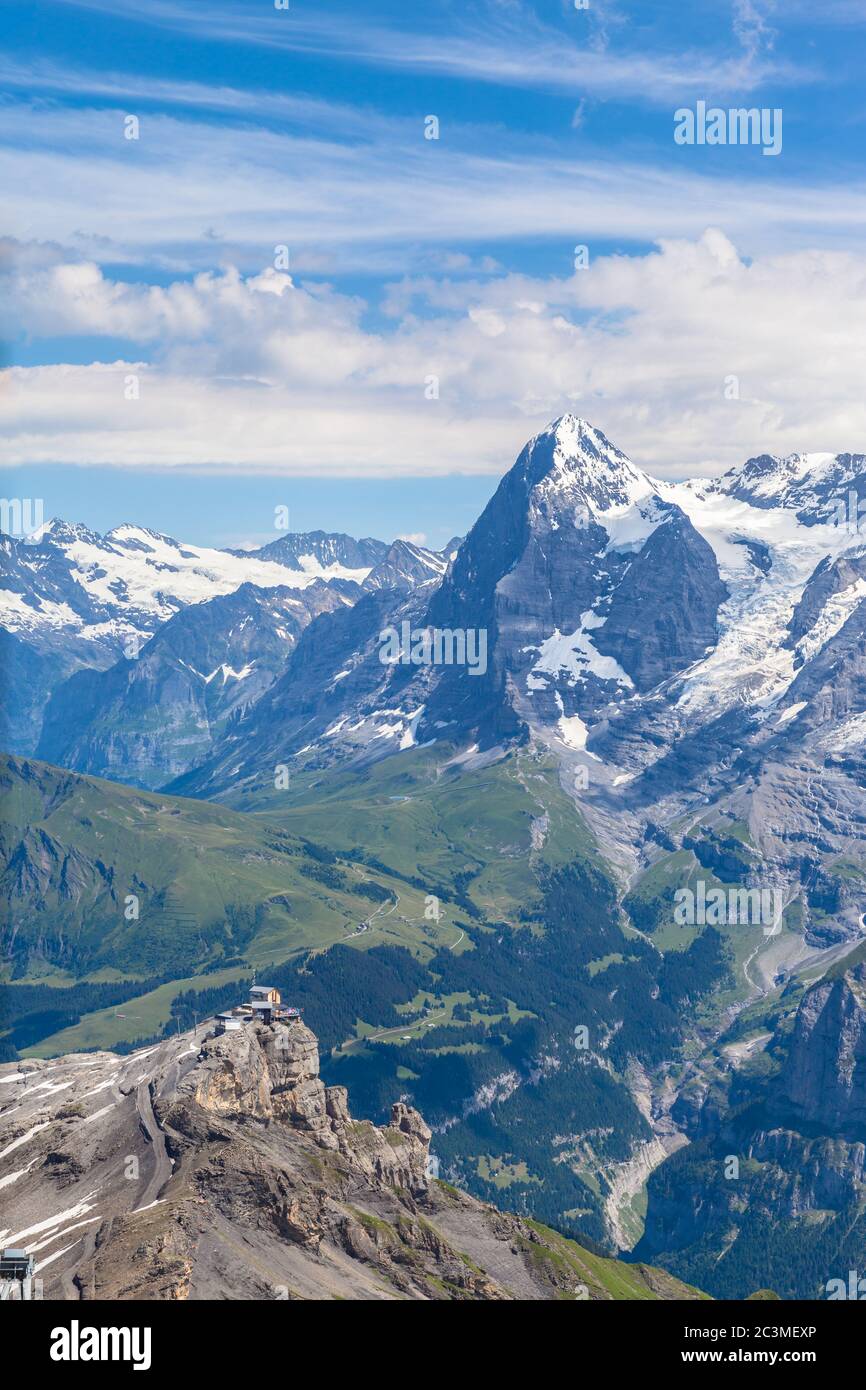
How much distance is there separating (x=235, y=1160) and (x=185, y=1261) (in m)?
36.8
